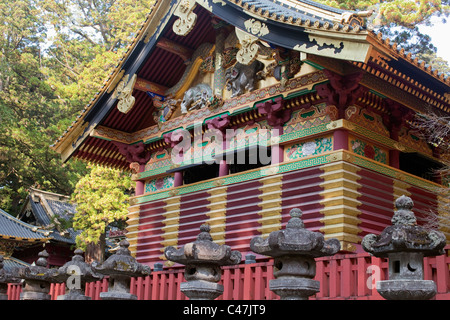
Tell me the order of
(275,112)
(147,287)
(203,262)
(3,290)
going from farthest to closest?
(3,290), (275,112), (147,287), (203,262)

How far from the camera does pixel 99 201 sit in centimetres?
2120

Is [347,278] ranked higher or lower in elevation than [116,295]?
higher

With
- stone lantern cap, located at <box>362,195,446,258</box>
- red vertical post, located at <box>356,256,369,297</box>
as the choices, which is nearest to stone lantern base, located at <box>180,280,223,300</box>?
red vertical post, located at <box>356,256,369,297</box>

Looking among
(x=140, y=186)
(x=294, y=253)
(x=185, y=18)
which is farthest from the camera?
(x=140, y=186)

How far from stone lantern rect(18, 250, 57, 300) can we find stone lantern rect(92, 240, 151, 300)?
9.32 ft

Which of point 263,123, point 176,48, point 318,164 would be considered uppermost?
point 176,48

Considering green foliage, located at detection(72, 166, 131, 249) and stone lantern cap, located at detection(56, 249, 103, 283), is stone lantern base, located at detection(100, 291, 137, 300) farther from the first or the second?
green foliage, located at detection(72, 166, 131, 249)

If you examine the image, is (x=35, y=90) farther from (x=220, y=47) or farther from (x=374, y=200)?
(x=374, y=200)

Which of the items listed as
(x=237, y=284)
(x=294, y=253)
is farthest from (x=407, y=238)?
(x=237, y=284)

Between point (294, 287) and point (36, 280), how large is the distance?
289 inches

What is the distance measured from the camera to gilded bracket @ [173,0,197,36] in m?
14.0

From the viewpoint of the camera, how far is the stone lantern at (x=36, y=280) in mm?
11867

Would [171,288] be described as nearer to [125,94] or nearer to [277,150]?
[277,150]
